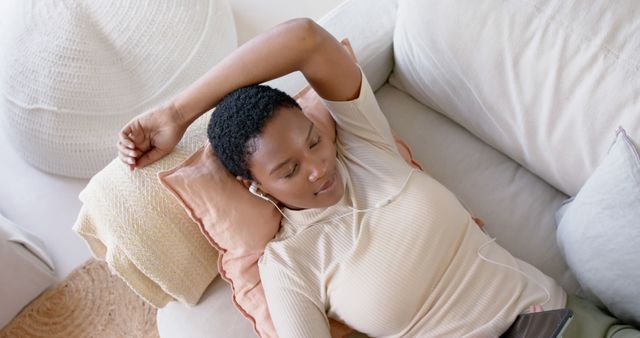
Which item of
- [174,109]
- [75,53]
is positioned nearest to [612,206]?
[174,109]

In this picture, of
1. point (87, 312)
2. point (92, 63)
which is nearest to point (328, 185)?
point (92, 63)

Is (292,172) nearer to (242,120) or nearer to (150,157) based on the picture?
(242,120)

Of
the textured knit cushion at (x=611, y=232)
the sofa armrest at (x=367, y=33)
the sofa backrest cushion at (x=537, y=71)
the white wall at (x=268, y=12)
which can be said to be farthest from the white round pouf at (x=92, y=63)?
the textured knit cushion at (x=611, y=232)

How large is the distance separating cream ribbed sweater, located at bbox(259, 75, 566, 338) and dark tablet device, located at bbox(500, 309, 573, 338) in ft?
0.07

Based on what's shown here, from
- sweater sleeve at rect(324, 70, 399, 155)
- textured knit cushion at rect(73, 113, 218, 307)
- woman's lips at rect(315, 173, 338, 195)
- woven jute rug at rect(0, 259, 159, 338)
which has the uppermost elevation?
sweater sleeve at rect(324, 70, 399, 155)

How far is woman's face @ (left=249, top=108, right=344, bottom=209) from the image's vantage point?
3.06ft

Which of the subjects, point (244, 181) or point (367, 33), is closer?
point (244, 181)

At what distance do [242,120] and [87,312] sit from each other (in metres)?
1.06

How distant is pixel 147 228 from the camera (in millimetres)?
1059

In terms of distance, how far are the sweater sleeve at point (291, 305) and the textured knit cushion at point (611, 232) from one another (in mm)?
529

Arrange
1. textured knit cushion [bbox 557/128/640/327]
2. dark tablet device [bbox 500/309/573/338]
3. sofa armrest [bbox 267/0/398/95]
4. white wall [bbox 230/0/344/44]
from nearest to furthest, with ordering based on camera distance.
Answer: dark tablet device [bbox 500/309/573/338] → textured knit cushion [bbox 557/128/640/327] → sofa armrest [bbox 267/0/398/95] → white wall [bbox 230/0/344/44]

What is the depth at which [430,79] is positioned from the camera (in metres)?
1.24

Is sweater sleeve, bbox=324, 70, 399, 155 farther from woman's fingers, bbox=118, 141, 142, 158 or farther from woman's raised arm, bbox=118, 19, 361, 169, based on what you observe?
woman's fingers, bbox=118, 141, 142, 158

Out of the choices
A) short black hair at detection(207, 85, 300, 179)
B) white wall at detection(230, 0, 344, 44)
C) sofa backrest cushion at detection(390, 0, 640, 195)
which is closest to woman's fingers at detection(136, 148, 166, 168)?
short black hair at detection(207, 85, 300, 179)
